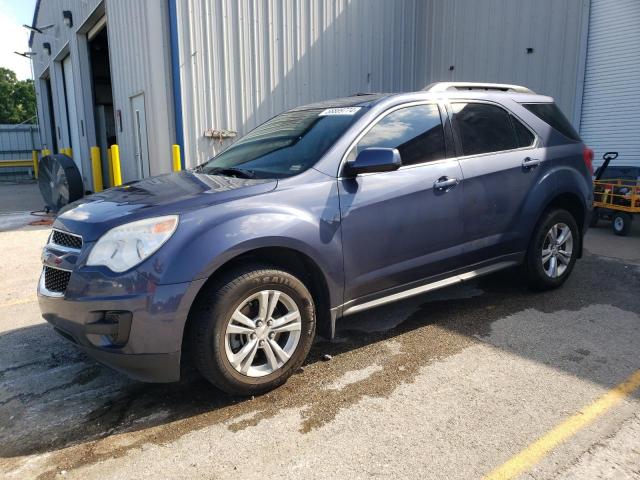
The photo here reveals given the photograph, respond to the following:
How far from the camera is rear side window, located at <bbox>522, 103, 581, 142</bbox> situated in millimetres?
4520

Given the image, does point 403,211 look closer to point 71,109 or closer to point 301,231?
point 301,231

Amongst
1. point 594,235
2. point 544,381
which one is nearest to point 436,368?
point 544,381

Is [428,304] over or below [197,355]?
below

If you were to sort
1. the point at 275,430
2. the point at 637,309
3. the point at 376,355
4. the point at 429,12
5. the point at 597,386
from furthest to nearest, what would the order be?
the point at 429,12
the point at 637,309
the point at 376,355
the point at 597,386
the point at 275,430

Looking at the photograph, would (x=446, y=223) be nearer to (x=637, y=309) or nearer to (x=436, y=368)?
(x=436, y=368)

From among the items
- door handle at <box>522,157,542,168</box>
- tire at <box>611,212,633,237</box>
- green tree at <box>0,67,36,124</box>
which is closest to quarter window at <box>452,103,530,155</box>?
door handle at <box>522,157,542,168</box>

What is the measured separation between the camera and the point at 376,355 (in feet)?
11.6

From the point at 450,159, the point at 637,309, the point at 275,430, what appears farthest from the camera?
the point at 637,309

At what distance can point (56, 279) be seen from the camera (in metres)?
2.93

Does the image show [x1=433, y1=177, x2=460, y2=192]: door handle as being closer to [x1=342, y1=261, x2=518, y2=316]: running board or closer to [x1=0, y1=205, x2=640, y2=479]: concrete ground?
[x1=342, y1=261, x2=518, y2=316]: running board

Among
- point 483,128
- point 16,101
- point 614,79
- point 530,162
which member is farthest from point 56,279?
point 16,101

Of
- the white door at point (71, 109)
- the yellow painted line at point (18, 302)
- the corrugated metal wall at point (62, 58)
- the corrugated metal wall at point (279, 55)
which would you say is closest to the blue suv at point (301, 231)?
the yellow painted line at point (18, 302)

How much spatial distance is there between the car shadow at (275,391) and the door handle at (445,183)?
111 centimetres

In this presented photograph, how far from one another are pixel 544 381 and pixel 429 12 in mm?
Result: 11705
